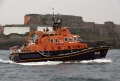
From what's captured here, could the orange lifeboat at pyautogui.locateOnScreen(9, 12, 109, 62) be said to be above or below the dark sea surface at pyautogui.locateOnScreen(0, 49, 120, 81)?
above

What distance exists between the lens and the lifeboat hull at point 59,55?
25.5 meters

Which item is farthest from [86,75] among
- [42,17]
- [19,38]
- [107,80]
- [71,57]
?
[42,17]

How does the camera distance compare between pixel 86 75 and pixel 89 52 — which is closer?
pixel 86 75

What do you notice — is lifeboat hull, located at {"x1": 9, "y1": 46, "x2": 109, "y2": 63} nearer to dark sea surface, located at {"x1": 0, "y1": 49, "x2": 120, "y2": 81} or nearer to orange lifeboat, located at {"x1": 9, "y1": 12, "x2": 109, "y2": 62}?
orange lifeboat, located at {"x1": 9, "y1": 12, "x2": 109, "y2": 62}

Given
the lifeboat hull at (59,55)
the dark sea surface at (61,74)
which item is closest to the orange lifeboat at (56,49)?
the lifeboat hull at (59,55)

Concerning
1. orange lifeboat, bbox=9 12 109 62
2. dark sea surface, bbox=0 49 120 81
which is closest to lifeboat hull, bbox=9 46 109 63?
orange lifeboat, bbox=9 12 109 62

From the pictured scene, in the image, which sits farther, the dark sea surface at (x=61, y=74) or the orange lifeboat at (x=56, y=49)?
the orange lifeboat at (x=56, y=49)

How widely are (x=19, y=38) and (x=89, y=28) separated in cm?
2007

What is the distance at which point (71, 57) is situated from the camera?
1025 inches

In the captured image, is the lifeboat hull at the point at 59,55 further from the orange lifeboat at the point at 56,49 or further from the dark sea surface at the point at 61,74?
the dark sea surface at the point at 61,74

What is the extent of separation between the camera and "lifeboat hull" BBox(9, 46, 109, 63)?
25.5 metres

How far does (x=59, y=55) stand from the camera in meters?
25.8

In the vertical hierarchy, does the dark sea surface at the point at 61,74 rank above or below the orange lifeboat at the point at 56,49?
below

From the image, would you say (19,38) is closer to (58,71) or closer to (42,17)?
(42,17)
